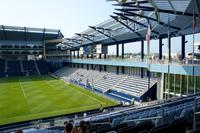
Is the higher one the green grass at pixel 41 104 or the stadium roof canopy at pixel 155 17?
the stadium roof canopy at pixel 155 17

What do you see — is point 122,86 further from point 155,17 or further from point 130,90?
point 155,17

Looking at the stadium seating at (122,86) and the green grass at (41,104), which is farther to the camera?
the stadium seating at (122,86)

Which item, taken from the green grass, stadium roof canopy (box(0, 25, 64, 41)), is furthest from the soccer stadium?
stadium roof canopy (box(0, 25, 64, 41))

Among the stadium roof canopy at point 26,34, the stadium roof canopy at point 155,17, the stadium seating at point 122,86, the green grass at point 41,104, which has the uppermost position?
the stadium roof canopy at point 26,34

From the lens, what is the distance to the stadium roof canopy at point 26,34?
275ft

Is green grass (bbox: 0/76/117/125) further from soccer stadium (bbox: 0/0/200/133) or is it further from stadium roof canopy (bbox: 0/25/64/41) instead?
stadium roof canopy (bbox: 0/25/64/41)

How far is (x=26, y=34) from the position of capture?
8862cm

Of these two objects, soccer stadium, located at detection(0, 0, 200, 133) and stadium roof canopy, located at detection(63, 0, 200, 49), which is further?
stadium roof canopy, located at detection(63, 0, 200, 49)

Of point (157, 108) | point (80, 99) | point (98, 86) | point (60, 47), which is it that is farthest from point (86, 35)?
point (157, 108)

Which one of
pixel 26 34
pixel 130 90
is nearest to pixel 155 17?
pixel 130 90

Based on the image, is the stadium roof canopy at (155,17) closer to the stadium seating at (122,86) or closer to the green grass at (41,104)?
the stadium seating at (122,86)

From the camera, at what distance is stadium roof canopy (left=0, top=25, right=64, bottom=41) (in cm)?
8393

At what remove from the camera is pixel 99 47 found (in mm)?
64562

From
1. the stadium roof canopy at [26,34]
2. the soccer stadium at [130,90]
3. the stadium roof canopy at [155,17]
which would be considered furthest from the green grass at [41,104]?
the stadium roof canopy at [26,34]
